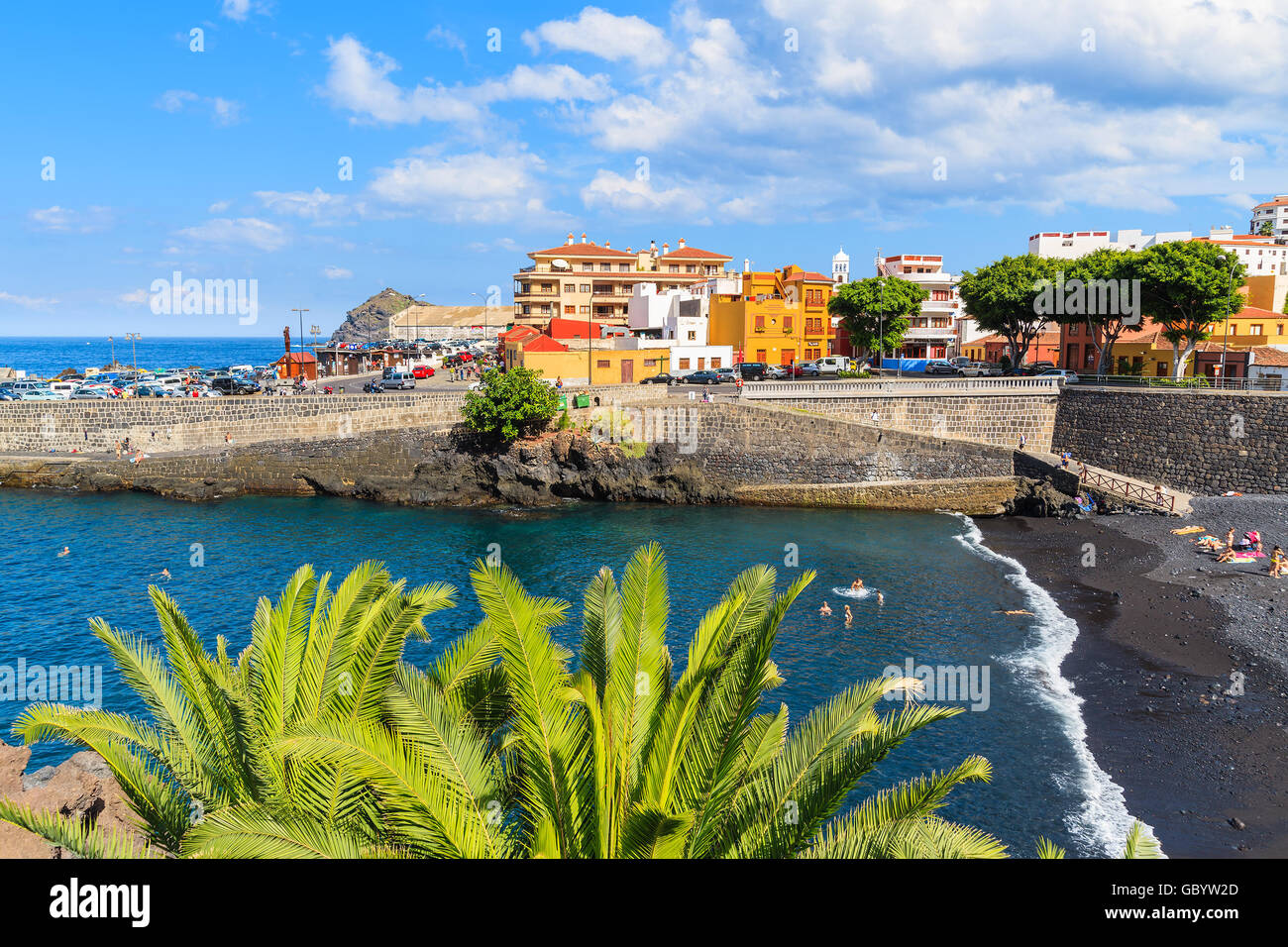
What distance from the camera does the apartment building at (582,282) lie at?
3799 inches

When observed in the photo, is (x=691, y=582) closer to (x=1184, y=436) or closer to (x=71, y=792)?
(x=71, y=792)

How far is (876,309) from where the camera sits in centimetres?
7262

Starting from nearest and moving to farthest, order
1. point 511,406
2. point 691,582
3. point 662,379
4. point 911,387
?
1. point 691,582
2. point 511,406
3. point 911,387
4. point 662,379

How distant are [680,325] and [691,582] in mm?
44649

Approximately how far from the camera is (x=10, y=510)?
44.5 m

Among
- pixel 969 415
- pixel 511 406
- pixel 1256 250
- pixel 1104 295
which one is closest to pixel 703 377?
pixel 511 406

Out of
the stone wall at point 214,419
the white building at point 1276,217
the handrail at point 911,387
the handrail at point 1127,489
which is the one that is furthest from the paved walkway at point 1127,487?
the white building at point 1276,217

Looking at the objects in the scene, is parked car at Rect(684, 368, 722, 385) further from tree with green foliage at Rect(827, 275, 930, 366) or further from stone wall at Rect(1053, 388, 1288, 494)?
stone wall at Rect(1053, 388, 1288, 494)

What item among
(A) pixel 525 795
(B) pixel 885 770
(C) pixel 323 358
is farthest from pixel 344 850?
(C) pixel 323 358

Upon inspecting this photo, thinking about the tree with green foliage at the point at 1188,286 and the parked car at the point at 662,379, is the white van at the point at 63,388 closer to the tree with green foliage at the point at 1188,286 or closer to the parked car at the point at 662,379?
the parked car at the point at 662,379

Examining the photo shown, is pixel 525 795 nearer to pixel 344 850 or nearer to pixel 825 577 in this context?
pixel 344 850

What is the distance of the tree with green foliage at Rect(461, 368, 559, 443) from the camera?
168 feet

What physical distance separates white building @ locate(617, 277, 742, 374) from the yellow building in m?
1.83
